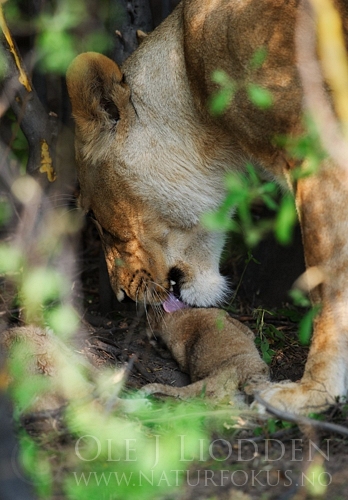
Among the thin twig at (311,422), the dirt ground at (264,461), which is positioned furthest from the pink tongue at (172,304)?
the thin twig at (311,422)

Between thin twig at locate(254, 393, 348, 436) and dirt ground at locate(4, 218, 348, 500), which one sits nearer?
dirt ground at locate(4, 218, 348, 500)

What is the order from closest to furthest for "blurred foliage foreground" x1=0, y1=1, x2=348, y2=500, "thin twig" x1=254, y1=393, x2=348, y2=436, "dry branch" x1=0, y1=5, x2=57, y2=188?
"blurred foliage foreground" x1=0, y1=1, x2=348, y2=500, "thin twig" x1=254, y1=393, x2=348, y2=436, "dry branch" x1=0, y1=5, x2=57, y2=188

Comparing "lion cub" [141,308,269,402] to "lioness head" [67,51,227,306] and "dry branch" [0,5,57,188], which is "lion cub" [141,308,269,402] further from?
"dry branch" [0,5,57,188]

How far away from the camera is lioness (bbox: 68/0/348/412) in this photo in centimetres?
242

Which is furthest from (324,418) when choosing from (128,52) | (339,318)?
(128,52)

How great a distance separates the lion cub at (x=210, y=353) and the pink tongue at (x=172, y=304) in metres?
0.03

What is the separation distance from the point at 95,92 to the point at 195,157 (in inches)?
17.3

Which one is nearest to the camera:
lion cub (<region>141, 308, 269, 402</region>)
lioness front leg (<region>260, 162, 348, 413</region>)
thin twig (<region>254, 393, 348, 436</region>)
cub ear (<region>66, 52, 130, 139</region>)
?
thin twig (<region>254, 393, 348, 436</region>)

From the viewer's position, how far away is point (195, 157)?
2.92m

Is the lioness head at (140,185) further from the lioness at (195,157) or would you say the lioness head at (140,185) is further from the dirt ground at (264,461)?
the dirt ground at (264,461)

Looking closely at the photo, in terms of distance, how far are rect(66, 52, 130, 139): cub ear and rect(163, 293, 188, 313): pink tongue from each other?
0.73 metres

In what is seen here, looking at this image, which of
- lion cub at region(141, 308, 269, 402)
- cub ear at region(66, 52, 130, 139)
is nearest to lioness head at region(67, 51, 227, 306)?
cub ear at region(66, 52, 130, 139)

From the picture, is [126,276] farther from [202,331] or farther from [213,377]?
[213,377]

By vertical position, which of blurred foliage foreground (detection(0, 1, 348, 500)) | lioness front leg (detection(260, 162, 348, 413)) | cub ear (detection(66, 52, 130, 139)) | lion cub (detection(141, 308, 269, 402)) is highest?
cub ear (detection(66, 52, 130, 139))
